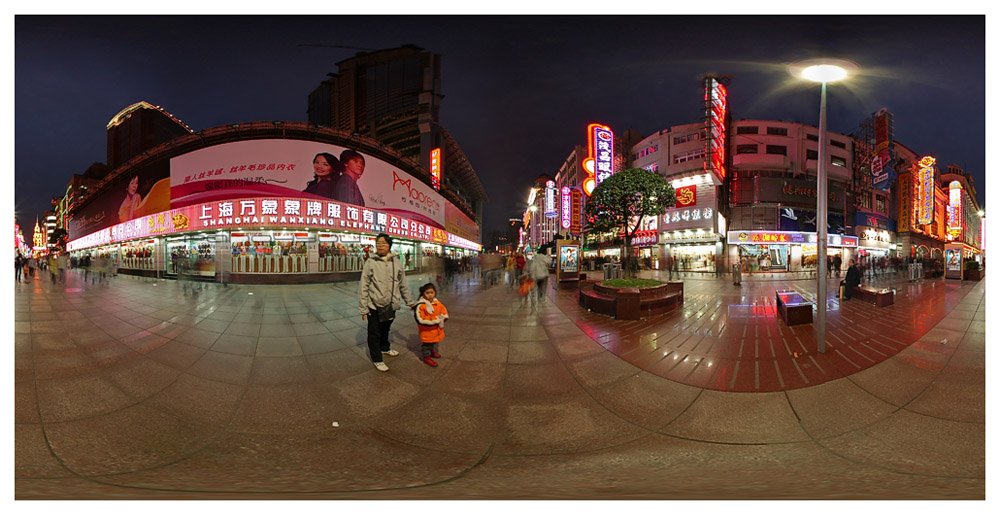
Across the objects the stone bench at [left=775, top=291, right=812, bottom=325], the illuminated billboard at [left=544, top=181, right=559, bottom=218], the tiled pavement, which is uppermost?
the illuminated billboard at [left=544, top=181, right=559, bottom=218]

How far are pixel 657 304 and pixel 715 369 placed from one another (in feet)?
7.59

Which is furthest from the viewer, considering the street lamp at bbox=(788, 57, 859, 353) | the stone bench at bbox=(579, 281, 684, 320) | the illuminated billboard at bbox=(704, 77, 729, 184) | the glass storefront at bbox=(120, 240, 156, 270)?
the illuminated billboard at bbox=(704, 77, 729, 184)

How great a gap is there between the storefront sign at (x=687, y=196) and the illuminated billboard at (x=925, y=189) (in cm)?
1578

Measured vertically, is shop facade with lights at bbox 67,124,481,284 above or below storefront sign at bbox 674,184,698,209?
below

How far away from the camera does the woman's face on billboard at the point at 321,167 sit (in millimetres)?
11592

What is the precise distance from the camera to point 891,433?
80.4 inches

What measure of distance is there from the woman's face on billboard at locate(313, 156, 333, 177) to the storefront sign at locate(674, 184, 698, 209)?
813 inches

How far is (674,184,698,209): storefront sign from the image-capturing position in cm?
2153

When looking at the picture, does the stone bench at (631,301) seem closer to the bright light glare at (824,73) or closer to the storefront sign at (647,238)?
the bright light glare at (824,73)

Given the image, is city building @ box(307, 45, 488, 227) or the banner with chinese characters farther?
the banner with chinese characters

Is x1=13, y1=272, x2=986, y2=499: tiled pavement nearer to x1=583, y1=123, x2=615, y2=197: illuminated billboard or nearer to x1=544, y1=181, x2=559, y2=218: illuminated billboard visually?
x1=583, y1=123, x2=615, y2=197: illuminated billboard

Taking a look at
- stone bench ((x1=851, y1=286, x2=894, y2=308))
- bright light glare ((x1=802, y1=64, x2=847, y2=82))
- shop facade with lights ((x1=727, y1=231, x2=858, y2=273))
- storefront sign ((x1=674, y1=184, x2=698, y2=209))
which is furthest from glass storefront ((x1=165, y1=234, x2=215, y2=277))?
storefront sign ((x1=674, y1=184, x2=698, y2=209))

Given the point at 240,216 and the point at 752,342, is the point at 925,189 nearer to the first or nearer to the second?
the point at 752,342

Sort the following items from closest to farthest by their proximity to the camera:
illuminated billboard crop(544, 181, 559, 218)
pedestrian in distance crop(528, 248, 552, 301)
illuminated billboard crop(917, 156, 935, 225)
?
pedestrian in distance crop(528, 248, 552, 301) → illuminated billboard crop(917, 156, 935, 225) → illuminated billboard crop(544, 181, 559, 218)
